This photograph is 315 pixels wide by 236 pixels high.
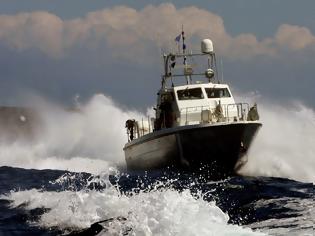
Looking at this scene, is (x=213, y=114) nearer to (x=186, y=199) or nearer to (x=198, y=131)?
(x=198, y=131)

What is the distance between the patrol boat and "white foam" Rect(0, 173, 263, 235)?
1101 cm

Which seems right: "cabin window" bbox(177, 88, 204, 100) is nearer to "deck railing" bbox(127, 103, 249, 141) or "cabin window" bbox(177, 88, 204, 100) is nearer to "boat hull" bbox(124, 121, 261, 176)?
"deck railing" bbox(127, 103, 249, 141)

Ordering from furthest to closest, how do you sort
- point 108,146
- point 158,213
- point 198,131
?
point 108,146, point 198,131, point 158,213

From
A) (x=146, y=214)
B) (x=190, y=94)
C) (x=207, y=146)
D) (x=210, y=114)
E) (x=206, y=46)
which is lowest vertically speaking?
(x=146, y=214)

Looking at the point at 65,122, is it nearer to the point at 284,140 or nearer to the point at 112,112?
the point at 112,112

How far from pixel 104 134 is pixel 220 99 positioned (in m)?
18.8

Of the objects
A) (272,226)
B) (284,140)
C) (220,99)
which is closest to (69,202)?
(272,226)

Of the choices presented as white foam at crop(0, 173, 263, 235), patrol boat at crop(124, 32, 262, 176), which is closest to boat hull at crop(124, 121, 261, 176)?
patrol boat at crop(124, 32, 262, 176)

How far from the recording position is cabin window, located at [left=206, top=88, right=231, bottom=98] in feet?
92.8

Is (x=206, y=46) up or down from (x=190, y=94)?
up

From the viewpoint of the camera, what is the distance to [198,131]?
24984 millimetres

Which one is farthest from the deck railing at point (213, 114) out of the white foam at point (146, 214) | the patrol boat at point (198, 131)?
the white foam at point (146, 214)

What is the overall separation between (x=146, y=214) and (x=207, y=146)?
13.6 meters

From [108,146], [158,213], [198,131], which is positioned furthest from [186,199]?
[108,146]
